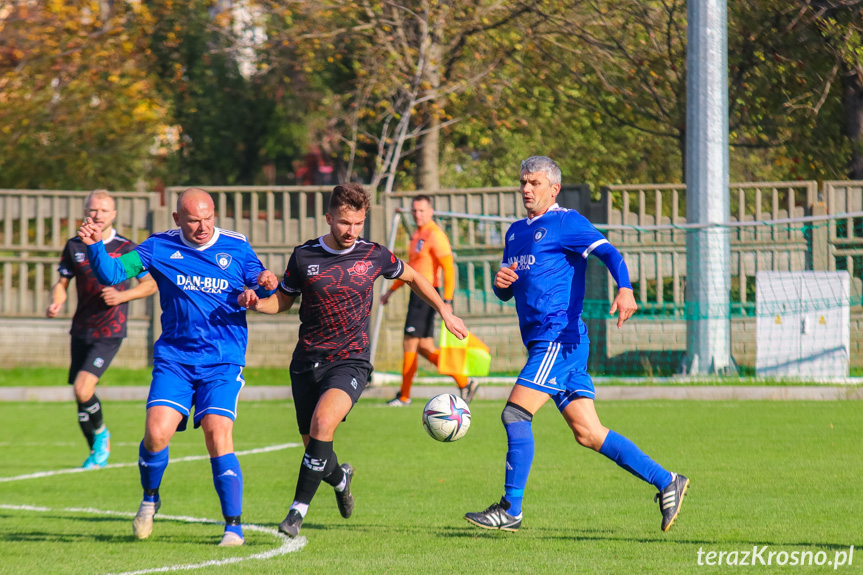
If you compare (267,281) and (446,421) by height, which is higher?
(267,281)

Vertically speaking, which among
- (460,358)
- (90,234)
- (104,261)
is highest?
(90,234)

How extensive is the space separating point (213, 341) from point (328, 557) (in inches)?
56.4

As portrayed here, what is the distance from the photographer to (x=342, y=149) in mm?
27203

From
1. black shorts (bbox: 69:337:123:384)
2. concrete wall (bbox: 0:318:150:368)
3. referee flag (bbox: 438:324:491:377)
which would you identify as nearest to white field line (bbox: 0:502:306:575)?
black shorts (bbox: 69:337:123:384)

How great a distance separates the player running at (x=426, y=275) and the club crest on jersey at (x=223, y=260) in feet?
19.3

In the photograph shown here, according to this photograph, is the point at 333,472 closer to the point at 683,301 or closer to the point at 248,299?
the point at 248,299

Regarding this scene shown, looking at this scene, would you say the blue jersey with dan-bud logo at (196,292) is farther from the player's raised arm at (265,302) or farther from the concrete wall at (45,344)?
the concrete wall at (45,344)

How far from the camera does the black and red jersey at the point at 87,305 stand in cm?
933

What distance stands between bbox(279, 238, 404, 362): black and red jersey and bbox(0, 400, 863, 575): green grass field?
109 centimetres

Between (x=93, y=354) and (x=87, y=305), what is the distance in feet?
1.46

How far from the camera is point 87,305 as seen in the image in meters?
9.48

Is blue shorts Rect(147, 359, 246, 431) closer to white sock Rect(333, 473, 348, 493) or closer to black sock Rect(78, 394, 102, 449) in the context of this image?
white sock Rect(333, 473, 348, 493)

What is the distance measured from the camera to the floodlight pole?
14.1m

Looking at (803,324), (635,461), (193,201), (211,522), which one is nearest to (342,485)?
(211,522)
